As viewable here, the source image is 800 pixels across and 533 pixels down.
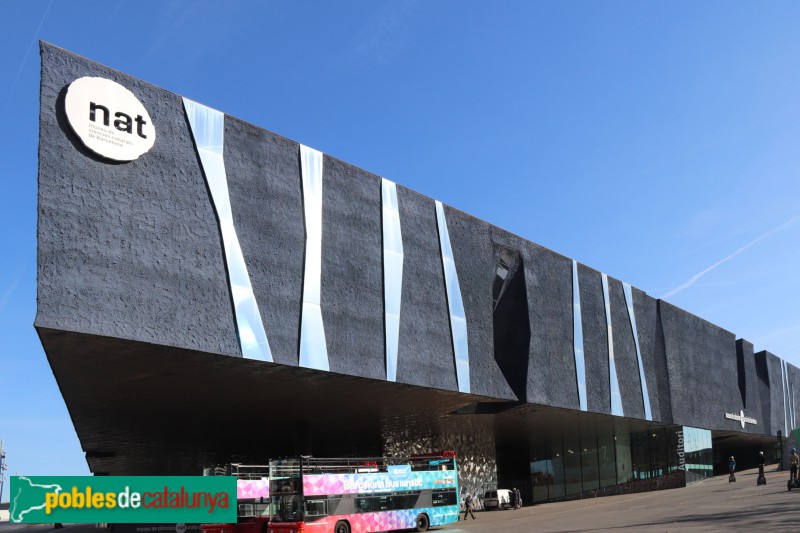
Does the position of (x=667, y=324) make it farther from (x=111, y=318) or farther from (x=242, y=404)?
(x=111, y=318)

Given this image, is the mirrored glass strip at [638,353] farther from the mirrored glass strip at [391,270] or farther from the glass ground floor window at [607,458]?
the mirrored glass strip at [391,270]

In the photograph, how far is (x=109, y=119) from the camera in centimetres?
2138

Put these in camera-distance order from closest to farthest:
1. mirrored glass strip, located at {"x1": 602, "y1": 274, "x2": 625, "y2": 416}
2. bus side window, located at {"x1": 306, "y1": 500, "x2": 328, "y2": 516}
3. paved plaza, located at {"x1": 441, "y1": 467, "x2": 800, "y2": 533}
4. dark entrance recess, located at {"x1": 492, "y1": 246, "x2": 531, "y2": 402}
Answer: paved plaza, located at {"x1": 441, "y1": 467, "x2": 800, "y2": 533} < bus side window, located at {"x1": 306, "y1": 500, "x2": 328, "y2": 516} < dark entrance recess, located at {"x1": 492, "y1": 246, "x2": 531, "y2": 402} < mirrored glass strip, located at {"x1": 602, "y1": 274, "x2": 625, "y2": 416}

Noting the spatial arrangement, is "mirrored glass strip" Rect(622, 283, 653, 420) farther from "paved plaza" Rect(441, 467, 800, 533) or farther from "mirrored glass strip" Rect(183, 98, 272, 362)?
"mirrored glass strip" Rect(183, 98, 272, 362)

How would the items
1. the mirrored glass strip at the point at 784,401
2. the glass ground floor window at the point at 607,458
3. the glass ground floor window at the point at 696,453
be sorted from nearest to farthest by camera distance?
1. the glass ground floor window at the point at 696,453
2. the glass ground floor window at the point at 607,458
3. the mirrored glass strip at the point at 784,401

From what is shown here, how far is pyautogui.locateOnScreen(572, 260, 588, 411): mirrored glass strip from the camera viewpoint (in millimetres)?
40688

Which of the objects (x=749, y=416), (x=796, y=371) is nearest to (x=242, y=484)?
(x=749, y=416)

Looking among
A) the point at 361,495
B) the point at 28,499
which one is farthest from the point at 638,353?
the point at 28,499

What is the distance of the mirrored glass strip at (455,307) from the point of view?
32312 mm

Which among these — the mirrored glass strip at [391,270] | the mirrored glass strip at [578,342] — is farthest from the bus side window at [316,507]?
the mirrored glass strip at [578,342]

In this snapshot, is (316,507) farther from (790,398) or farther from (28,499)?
(790,398)

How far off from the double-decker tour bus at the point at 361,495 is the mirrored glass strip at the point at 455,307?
3.85 m

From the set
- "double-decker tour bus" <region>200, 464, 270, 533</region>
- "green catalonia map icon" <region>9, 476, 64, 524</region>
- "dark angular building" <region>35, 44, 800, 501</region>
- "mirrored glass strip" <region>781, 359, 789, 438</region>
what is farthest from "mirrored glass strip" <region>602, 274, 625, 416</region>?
"mirrored glass strip" <region>781, 359, 789, 438</region>

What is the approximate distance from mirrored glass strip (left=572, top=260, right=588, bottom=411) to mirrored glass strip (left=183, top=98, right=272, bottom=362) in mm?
21862
